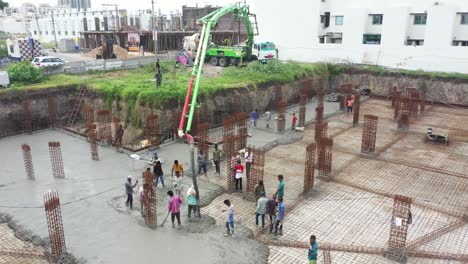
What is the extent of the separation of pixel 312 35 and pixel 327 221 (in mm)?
29480

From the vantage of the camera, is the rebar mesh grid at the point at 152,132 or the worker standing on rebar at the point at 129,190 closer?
the worker standing on rebar at the point at 129,190

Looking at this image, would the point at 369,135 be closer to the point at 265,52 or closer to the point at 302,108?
the point at 302,108

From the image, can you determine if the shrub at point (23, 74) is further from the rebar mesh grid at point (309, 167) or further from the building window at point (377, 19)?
the building window at point (377, 19)

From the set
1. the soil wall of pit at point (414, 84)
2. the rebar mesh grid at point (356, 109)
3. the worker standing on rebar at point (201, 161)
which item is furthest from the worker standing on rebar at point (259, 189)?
the soil wall of pit at point (414, 84)

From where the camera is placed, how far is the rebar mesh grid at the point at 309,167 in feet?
44.5

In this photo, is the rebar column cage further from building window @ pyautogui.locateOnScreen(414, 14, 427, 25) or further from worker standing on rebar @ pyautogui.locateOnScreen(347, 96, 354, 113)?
building window @ pyautogui.locateOnScreen(414, 14, 427, 25)

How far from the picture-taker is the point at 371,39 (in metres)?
36.8

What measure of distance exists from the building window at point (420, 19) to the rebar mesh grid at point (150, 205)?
3137cm

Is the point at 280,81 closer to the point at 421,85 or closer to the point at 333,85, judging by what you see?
the point at 333,85

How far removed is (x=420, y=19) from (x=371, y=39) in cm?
454

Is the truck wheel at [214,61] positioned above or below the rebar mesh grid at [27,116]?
above

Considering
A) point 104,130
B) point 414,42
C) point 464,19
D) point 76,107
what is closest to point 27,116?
point 76,107

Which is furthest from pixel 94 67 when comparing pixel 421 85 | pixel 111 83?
pixel 421 85

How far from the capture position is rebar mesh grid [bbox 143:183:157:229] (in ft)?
37.2
